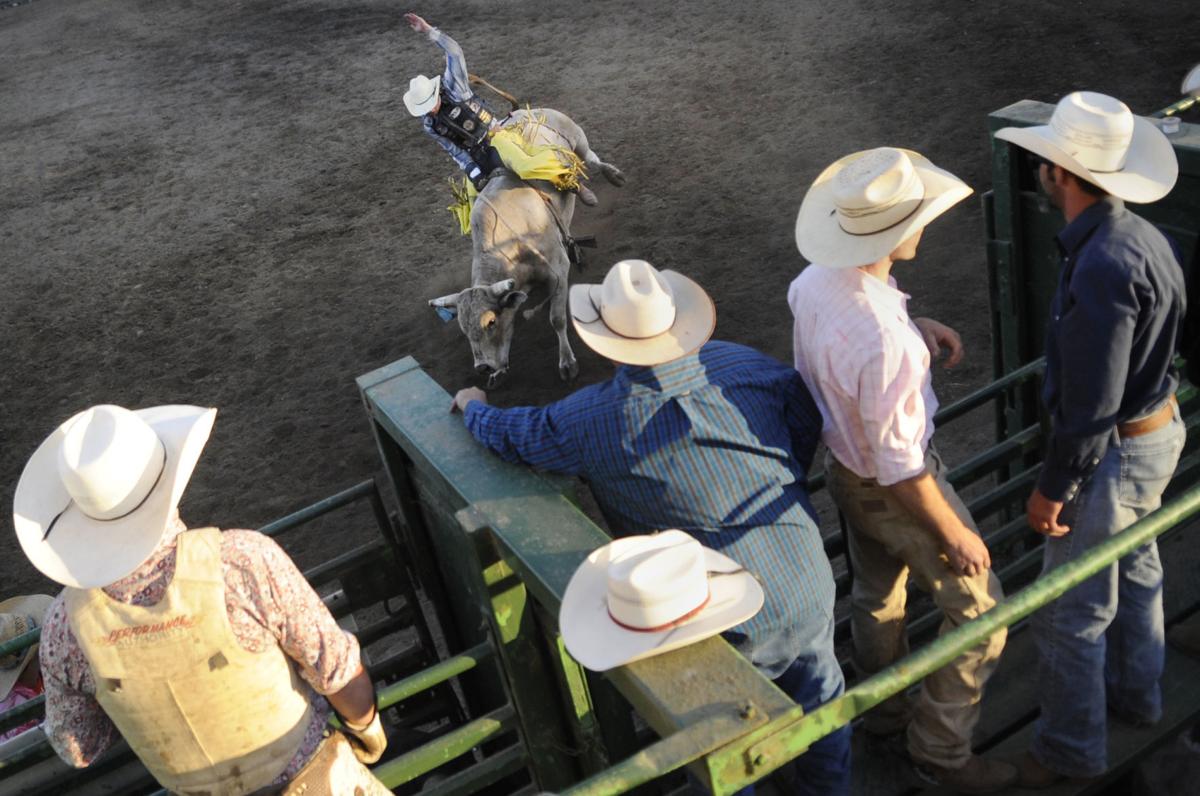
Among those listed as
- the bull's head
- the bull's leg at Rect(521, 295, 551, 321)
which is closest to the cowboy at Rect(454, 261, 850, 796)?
the bull's head

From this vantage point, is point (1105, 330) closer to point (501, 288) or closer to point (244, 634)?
point (244, 634)

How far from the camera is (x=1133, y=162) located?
3.61 m

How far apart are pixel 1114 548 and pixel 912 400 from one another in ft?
2.30

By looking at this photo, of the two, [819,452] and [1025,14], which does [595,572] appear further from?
[1025,14]

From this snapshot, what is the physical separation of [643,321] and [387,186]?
10.9m

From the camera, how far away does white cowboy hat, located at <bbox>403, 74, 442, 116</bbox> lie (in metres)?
10.5

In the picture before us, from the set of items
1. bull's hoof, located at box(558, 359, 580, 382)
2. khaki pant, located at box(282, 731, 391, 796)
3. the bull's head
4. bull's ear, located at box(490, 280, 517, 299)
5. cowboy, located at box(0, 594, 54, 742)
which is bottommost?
bull's hoof, located at box(558, 359, 580, 382)

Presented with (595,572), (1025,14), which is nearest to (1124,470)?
(595,572)

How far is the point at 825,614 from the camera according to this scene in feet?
11.2

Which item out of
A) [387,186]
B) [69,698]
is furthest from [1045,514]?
[387,186]

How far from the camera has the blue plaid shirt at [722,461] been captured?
3.27 m

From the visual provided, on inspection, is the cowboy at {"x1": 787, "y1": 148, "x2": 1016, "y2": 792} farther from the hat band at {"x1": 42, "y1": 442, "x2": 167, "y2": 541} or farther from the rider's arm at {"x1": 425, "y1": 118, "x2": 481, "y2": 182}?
the rider's arm at {"x1": 425, "y1": 118, "x2": 481, "y2": 182}

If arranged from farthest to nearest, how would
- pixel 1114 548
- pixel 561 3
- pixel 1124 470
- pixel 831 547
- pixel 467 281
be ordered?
pixel 561 3, pixel 467 281, pixel 831 547, pixel 1124 470, pixel 1114 548

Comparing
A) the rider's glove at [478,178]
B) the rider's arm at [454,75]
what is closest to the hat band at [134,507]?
the rider's glove at [478,178]
